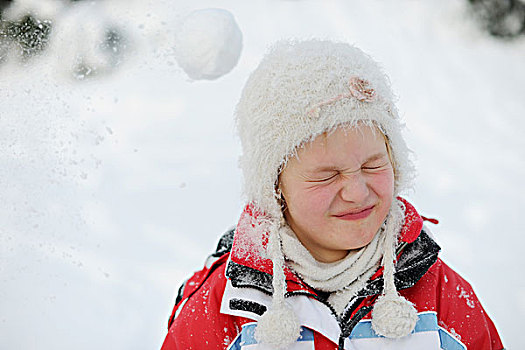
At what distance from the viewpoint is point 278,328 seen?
131 cm

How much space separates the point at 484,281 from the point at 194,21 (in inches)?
69.5

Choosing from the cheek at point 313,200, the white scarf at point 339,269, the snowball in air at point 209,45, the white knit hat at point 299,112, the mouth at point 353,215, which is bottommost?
the white scarf at point 339,269

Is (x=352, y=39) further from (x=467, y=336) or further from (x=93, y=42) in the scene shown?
(x=467, y=336)

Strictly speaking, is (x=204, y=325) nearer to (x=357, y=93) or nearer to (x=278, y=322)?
(x=278, y=322)

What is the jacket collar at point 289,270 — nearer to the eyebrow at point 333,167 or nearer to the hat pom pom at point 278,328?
the hat pom pom at point 278,328

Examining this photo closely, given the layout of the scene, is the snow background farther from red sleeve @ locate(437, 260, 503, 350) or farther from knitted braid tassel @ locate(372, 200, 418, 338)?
knitted braid tassel @ locate(372, 200, 418, 338)

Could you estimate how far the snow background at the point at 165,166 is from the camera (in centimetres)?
235

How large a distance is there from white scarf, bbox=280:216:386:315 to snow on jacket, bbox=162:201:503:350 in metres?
0.03

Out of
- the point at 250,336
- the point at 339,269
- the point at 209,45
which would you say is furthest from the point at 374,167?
the point at 209,45

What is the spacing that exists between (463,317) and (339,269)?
1.18 ft

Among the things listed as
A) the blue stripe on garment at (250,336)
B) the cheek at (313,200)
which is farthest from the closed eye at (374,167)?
the blue stripe on garment at (250,336)

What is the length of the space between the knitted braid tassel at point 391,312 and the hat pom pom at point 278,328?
201mm

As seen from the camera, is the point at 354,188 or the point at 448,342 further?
the point at 448,342

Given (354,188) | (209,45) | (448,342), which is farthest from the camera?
(209,45)
